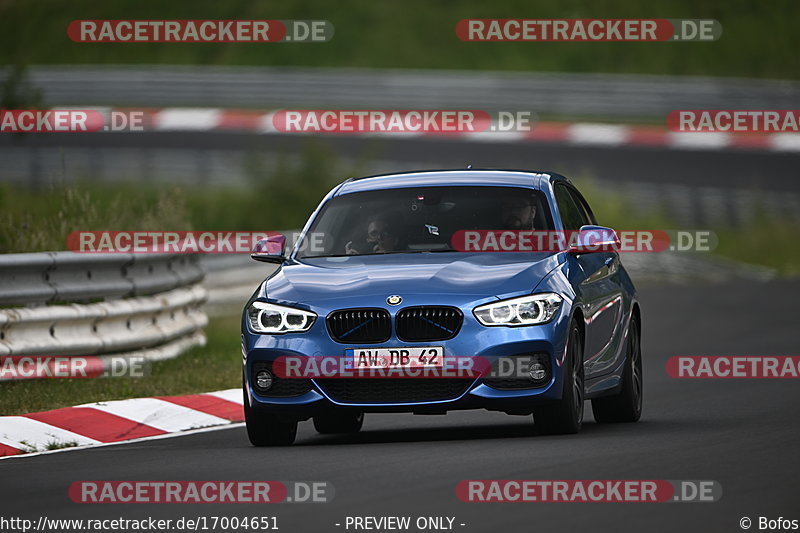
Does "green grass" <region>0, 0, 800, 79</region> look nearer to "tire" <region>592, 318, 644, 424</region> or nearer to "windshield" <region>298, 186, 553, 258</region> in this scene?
"tire" <region>592, 318, 644, 424</region>

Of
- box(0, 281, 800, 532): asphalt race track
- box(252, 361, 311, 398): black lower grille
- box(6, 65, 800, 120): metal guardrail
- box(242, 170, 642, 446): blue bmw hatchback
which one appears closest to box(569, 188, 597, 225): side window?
box(242, 170, 642, 446): blue bmw hatchback

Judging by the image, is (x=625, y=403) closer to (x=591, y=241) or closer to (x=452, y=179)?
(x=591, y=241)

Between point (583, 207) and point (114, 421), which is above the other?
point (583, 207)

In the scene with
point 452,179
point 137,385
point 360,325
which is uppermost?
point 452,179

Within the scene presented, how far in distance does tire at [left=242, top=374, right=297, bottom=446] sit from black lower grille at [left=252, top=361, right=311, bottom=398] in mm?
144

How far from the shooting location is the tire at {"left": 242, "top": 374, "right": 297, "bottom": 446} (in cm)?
1166

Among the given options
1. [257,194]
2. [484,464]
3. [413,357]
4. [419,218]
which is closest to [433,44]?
[257,194]

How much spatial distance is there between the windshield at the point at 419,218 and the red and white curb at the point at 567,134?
80.0 ft

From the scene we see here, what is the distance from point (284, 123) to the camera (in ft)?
126

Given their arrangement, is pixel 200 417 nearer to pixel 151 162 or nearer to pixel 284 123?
pixel 151 162

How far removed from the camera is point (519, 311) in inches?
443

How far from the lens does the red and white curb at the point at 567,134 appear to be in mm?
37125

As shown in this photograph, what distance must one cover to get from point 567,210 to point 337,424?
7.04 feet

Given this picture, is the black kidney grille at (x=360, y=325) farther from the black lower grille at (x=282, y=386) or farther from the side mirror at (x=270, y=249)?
the side mirror at (x=270, y=249)
